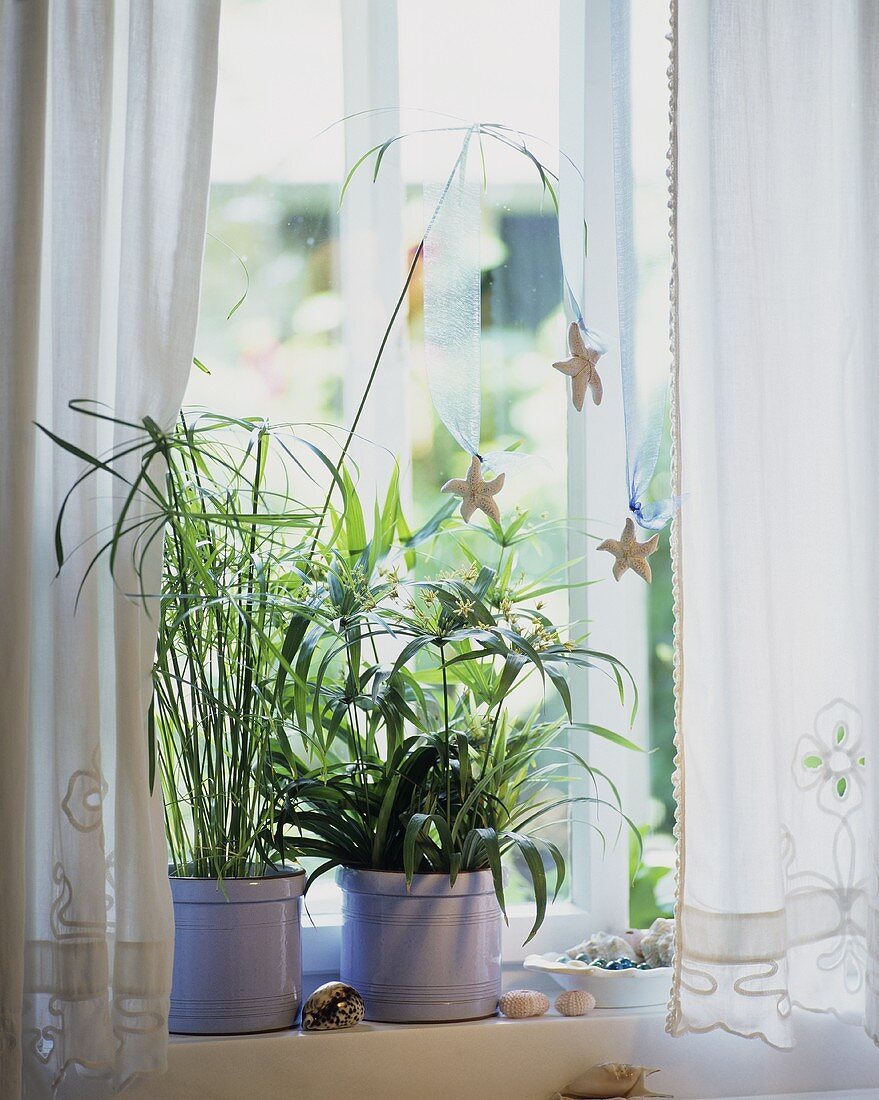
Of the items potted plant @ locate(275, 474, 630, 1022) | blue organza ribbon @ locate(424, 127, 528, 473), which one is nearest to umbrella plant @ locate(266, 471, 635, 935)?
potted plant @ locate(275, 474, 630, 1022)

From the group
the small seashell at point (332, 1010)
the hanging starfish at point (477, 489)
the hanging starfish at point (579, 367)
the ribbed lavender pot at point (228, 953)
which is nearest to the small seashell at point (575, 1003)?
the small seashell at point (332, 1010)

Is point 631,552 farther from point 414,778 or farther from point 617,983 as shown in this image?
point 617,983

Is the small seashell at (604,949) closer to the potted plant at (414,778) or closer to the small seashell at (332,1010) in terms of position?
the potted plant at (414,778)

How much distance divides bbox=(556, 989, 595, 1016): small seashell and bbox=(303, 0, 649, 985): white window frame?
0.53 feet

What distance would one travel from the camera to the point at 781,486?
1493mm

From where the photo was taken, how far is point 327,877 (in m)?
1.67

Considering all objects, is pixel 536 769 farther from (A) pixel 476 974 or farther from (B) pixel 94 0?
(B) pixel 94 0

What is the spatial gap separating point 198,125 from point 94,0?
179 mm

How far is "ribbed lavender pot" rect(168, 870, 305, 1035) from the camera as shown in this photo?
4.48ft

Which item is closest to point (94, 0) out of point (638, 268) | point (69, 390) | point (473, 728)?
point (69, 390)

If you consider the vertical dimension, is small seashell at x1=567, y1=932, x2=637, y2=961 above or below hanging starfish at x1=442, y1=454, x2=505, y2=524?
below

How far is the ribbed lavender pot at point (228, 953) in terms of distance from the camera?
1.36 meters

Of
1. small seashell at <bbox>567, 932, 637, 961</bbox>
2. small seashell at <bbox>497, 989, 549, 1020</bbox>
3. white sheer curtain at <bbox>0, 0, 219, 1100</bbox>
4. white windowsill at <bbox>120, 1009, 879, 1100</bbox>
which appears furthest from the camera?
small seashell at <bbox>567, 932, 637, 961</bbox>

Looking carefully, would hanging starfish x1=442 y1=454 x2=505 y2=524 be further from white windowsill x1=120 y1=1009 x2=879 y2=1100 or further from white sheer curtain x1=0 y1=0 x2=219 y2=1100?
white windowsill x1=120 y1=1009 x2=879 y2=1100
